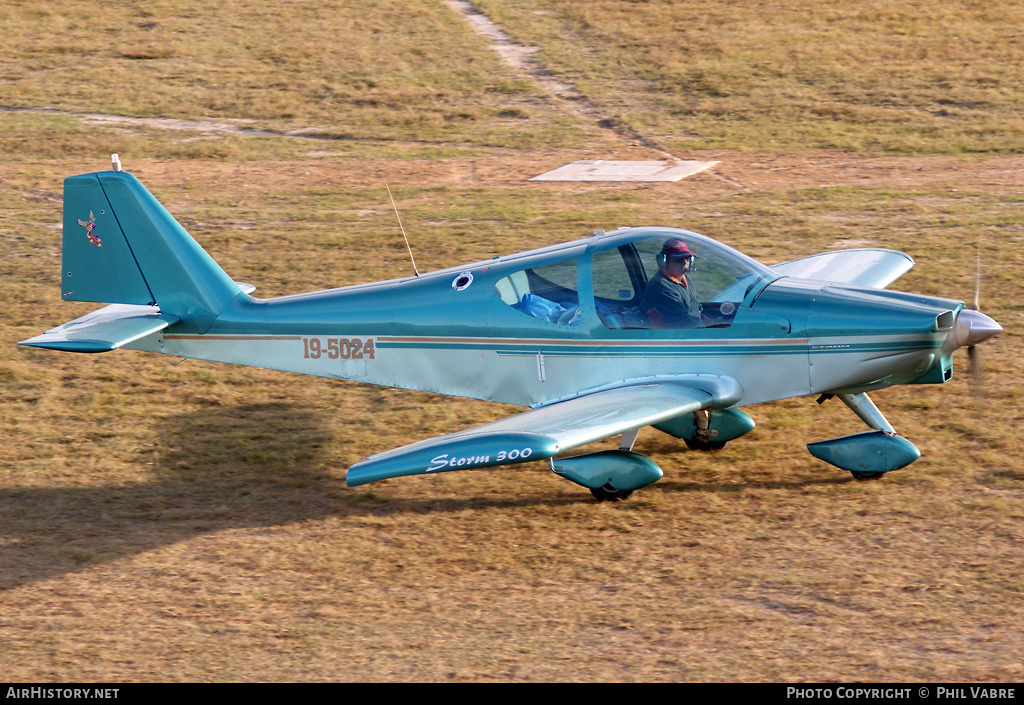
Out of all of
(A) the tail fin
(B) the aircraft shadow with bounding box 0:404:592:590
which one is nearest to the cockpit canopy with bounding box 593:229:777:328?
(B) the aircraft shadow with bounding box 0:404:592:590

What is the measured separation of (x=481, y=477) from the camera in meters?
9.44

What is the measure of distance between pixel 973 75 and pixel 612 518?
21929 millimetres

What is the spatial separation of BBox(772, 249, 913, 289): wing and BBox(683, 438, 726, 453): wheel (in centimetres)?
191

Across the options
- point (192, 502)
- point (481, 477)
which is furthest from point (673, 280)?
point (192, 502)

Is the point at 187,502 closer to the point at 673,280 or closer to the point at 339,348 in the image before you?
the point at 339,348

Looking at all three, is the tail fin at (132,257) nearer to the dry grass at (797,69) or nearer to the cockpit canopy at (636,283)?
the cockpit canopy at (636,283)

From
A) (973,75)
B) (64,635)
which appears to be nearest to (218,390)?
(64,635)

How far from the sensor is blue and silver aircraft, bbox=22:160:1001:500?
26.5 feet

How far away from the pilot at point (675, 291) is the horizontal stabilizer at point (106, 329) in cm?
464

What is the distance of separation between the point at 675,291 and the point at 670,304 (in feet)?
0.39

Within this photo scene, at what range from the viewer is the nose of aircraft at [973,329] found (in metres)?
7.95

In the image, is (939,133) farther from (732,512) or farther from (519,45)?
(732,512)

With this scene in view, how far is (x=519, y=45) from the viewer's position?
3181cm

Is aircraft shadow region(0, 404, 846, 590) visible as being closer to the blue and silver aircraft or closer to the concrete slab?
the blue and silver aircraft
